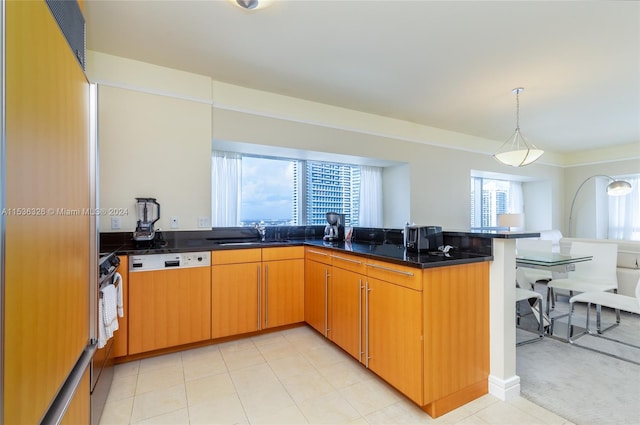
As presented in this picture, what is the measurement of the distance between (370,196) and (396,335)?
10.9ft

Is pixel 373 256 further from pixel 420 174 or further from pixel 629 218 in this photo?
pixel 629 218

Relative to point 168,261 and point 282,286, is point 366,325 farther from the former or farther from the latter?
point 168,261

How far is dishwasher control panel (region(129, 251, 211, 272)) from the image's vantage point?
243cm

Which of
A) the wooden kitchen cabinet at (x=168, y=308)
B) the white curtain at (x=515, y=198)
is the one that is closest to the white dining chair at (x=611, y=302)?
the wooden kitchen cabinet at (x=168, y=308)

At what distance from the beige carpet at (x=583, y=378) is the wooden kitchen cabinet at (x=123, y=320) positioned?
2.91m

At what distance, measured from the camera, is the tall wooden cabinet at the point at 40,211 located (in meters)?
0.72

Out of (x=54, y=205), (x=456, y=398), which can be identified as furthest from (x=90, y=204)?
(x=456, y=398)

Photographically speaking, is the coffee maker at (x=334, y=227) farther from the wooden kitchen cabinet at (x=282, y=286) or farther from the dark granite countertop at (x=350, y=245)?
the wooden kitchen cabinet at (x=282, y=286)

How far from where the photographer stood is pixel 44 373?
2.98 feet

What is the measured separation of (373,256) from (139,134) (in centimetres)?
244

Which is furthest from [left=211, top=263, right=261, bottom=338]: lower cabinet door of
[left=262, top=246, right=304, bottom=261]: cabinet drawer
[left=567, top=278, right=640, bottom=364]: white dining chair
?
[left=567, top=278, right=640, bottom=364]: white dining chair

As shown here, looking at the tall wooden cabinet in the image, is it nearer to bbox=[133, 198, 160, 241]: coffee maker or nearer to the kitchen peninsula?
the kitchen peninsula

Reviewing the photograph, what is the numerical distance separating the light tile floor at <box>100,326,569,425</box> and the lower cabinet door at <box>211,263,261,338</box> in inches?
8.9

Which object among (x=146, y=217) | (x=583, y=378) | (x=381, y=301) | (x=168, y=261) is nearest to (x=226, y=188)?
(x=146, y=217)
